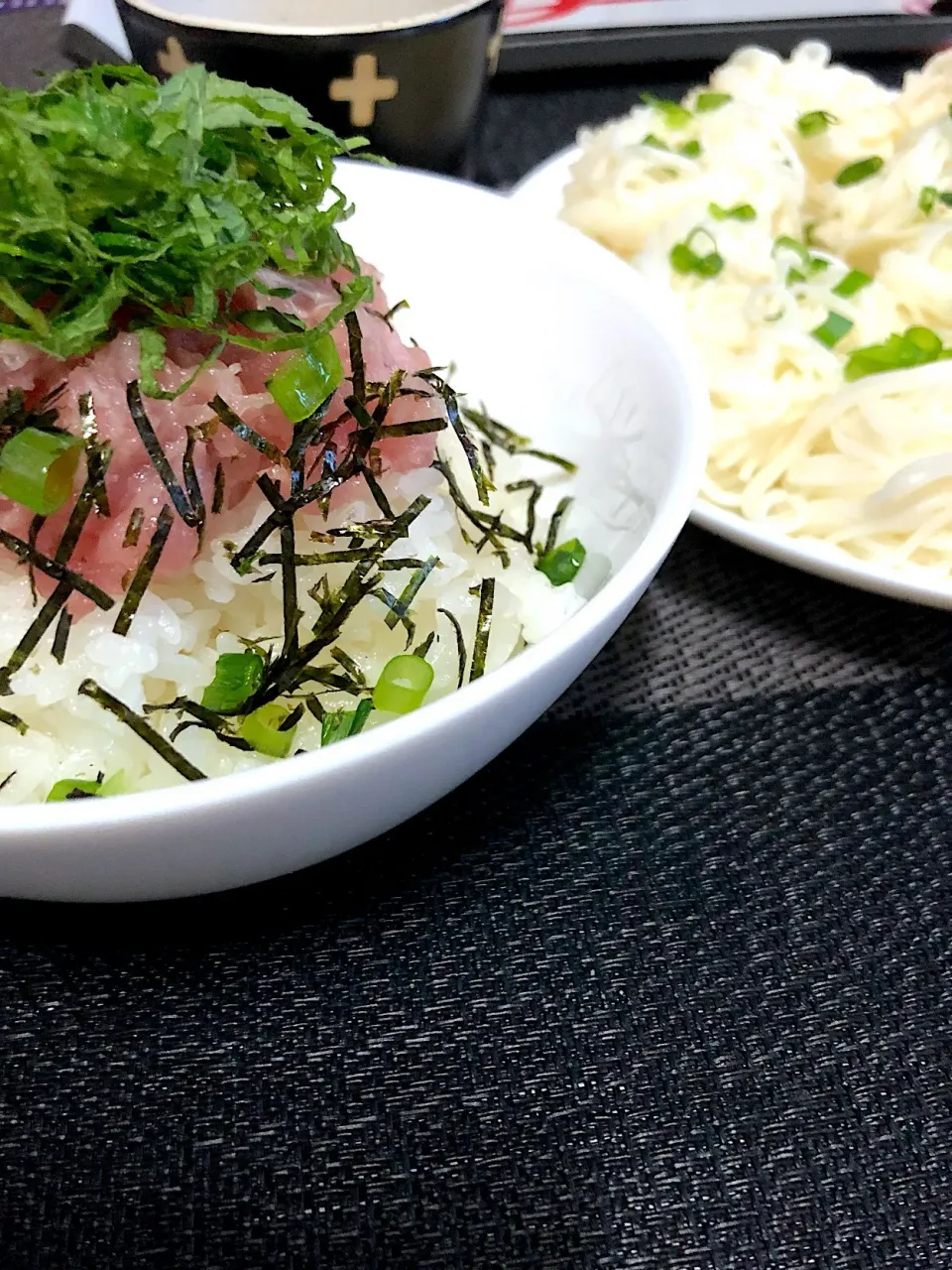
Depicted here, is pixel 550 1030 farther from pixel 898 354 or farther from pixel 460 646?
pixel 898 354

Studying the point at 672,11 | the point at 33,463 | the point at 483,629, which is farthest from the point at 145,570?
the point at 672,11

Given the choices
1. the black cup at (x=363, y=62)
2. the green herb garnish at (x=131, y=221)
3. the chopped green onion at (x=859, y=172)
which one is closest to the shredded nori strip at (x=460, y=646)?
the green herb garnish at (x=131, y=221)

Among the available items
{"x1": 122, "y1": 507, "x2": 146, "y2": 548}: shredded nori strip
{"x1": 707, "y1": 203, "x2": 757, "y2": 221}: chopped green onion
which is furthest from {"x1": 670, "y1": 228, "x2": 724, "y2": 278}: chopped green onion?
{"x1": 122, "y1": 507, "x2": 146, "y2": 548}: shredded nori strip

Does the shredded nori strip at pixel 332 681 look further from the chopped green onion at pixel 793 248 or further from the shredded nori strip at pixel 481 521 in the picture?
A: the chopped green onion at pixel 793 248

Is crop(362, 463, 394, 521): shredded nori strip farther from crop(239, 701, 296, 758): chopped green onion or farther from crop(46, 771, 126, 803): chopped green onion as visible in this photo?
crop(46, 771, 126, 803): chopped green onion

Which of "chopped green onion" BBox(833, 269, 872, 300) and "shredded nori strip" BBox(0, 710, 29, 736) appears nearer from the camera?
"shredded nori strip" BBox(0, 710, 29, 736)
